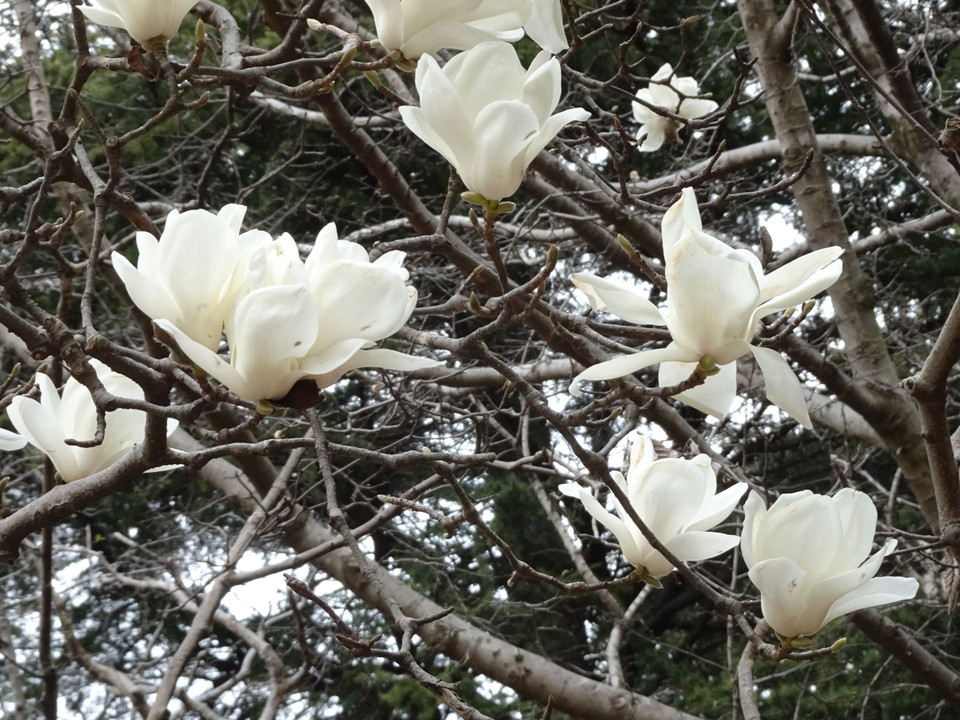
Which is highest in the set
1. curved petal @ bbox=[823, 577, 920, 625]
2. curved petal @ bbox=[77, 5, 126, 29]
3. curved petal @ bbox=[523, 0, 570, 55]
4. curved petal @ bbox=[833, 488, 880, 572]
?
curved petal @ bbox=[77, 5, 126, 29]

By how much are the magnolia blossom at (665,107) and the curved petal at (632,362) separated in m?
1.48

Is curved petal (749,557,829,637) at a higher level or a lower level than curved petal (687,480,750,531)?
lower

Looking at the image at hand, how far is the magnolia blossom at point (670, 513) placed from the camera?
1.00 meters

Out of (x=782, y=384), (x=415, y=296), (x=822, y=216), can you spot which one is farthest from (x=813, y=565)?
(x=822, y=216)

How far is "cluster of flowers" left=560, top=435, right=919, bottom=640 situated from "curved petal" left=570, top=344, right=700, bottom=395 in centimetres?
27

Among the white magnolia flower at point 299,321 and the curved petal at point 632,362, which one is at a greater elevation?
the white magnolia flower at point 299,321

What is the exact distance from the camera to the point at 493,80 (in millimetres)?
771

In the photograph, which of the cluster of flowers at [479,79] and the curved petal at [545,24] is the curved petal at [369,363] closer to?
the cluster of flowers at [479,79]

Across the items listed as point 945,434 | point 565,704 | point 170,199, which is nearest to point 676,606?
point 565,704

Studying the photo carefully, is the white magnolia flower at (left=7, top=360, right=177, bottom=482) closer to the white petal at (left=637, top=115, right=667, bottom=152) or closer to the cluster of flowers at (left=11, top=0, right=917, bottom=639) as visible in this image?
the cluster of flowers at (left=11, top=0, right=917, bottom=639)

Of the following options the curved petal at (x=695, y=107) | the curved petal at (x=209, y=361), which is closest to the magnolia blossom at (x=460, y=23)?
the curved petal at (x=209, y=361)

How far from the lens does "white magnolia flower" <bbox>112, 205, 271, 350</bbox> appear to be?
682 millimetres

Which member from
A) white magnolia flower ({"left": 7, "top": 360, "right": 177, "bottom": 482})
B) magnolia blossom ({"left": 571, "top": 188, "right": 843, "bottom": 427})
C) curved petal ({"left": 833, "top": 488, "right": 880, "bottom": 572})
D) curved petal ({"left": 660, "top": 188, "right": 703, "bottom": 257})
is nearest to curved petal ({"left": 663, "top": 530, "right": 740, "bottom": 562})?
curved petal ({"left": 833, "top": 488, "right": 880, "bottom": 572})

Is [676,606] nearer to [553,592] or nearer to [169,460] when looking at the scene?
[553,592]
